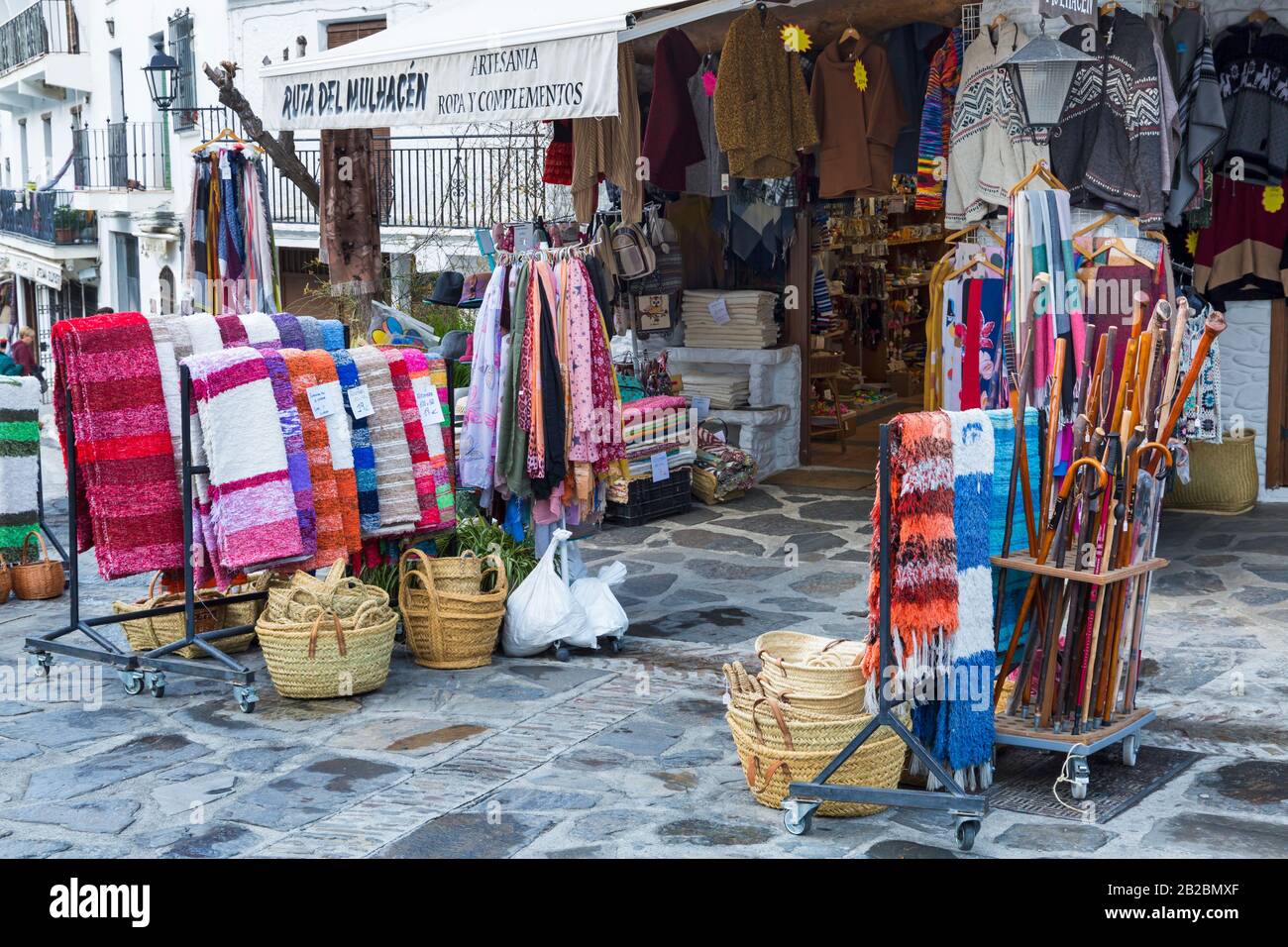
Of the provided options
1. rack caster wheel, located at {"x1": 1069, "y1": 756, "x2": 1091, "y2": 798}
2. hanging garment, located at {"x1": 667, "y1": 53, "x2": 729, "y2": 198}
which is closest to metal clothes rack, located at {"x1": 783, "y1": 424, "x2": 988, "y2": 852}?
rack caster wheel, located at {"x1": 1069, "y1": 756, "x2": 1091, "y2": 798}

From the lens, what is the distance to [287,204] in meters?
18.9

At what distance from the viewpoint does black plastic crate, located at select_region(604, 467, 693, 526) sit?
9.63m

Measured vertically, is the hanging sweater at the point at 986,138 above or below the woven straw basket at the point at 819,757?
above

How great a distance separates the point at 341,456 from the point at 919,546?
9.28 feet

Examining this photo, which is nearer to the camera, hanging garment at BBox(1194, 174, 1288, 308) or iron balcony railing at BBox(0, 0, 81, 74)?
hanging garment at BBox(1194, 174, 1288, 308)

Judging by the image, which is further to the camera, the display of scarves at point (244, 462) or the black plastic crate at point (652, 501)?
the black plastic crate at point (652, 501)

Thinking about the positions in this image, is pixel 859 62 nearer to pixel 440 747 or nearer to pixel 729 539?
pixel 729 539

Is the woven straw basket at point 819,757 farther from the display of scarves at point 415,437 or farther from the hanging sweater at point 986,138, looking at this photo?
the hanging sweater at point 986,138

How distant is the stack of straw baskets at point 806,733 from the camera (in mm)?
4621

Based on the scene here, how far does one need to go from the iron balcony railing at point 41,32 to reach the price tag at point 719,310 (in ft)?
58.7

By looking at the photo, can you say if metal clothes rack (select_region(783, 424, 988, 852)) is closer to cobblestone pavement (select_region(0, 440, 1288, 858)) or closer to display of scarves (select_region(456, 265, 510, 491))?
cobblestone pavement (select_region(0, 440, 1288, 858))

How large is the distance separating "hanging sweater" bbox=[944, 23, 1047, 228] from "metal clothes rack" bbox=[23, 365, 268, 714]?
14.3 ft

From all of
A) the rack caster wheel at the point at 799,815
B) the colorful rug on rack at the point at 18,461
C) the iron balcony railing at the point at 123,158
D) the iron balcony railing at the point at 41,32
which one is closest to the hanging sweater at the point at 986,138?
the rack caster wheel at the point at 799,815

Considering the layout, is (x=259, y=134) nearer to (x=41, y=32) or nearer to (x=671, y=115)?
(x=671, y=115)
